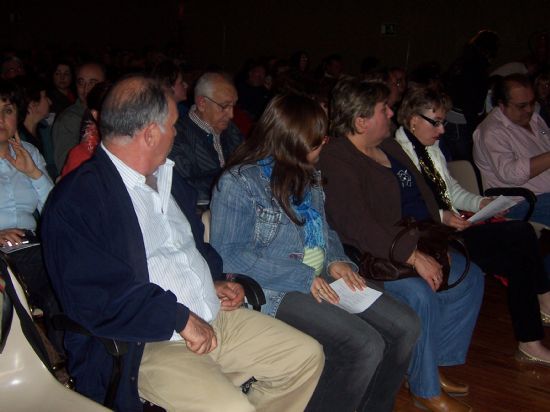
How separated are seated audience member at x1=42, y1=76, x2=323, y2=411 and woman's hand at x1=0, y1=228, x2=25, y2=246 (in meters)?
0.71

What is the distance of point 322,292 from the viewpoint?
226cm

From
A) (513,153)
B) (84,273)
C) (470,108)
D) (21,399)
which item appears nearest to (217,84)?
(513,153)

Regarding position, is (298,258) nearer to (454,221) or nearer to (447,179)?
(454,221)

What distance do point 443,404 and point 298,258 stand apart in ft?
2.91

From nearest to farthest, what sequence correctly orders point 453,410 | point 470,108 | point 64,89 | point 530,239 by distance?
point 453,410
point 530,239
point 470,108
point 64,89

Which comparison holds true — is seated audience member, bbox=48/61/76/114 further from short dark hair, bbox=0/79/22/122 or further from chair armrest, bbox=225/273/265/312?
chair armrest, bbox=225/273/265/312

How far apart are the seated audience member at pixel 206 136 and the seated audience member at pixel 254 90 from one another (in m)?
3.46

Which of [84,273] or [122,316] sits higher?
[84,273]

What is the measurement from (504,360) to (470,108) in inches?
106

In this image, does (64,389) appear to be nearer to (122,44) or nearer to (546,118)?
(546,118)

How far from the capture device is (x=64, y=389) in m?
1.65

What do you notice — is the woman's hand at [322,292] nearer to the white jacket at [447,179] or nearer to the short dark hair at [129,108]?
the short dark hair at [129,108]

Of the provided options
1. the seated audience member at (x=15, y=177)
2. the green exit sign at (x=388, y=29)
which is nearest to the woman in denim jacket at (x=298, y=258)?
the seated audience member at (x=15, y=177)

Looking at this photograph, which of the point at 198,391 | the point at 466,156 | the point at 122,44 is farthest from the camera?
the point at 122,44
